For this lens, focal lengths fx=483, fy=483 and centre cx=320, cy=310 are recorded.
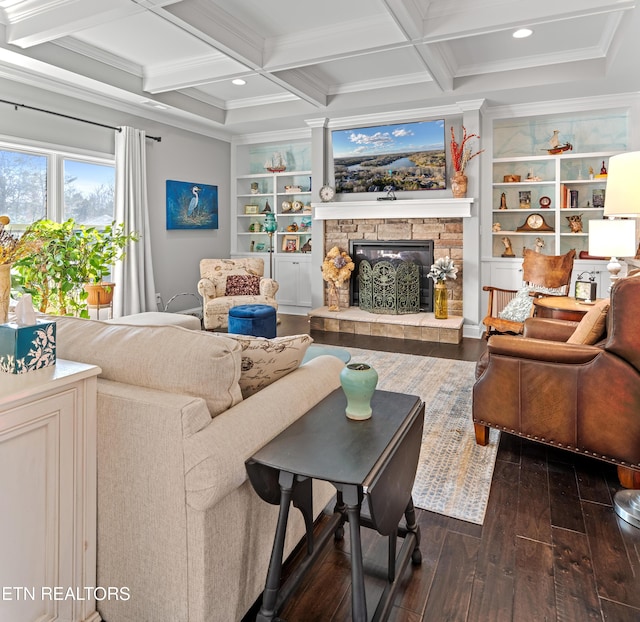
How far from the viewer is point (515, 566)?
1752 mm

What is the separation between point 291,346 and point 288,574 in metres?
0.80

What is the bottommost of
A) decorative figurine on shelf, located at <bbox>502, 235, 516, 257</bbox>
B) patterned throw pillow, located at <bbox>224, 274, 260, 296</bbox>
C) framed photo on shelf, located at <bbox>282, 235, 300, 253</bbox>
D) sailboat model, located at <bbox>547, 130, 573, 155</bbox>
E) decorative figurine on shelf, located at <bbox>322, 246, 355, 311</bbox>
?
patterned throw pillow, located at <bbox>224, 274, 260, 296</bbox>

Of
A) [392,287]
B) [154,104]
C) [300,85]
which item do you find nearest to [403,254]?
[392,287]

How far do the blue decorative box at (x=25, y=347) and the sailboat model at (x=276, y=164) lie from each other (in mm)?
6354

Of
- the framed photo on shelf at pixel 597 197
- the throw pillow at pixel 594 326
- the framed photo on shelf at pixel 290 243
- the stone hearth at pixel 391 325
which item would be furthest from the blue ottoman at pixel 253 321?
the framed photo on shelf at pixel 597 197

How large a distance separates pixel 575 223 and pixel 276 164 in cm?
426

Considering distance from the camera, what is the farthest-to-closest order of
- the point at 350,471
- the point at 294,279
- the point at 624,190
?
the point at 294,279 → the point at 624,190 → the point at 350,471

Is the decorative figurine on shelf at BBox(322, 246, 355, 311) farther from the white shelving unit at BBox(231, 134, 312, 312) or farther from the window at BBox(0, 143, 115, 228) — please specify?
the window at BBox(0, 143, 115, 228)

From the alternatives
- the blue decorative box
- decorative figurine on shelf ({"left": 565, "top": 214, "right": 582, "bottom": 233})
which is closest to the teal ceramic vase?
the blue decorative box

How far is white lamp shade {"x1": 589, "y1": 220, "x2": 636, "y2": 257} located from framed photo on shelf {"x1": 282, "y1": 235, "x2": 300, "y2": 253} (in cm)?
497

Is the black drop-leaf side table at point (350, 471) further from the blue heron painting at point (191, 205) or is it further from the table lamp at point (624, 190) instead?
the blue heron painting at point (191, 205)

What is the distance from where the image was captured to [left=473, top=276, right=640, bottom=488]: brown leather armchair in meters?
2.20

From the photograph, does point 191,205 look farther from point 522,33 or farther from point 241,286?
point 522,33

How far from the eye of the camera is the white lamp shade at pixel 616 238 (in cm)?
280
